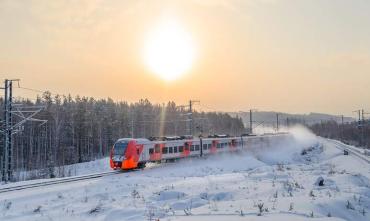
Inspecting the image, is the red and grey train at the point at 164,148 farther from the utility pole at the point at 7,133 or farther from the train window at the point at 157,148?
the utility pole at the point at 7,133

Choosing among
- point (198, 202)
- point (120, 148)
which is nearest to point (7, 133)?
point (120, 148)

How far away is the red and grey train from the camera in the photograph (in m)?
34.4

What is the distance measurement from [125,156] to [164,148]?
735cm

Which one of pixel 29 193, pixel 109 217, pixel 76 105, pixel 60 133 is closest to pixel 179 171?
pixel 29 193

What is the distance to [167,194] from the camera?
16.9 metres

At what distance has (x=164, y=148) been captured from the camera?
40938 mm

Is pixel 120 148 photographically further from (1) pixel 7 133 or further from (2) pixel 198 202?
(2) pixel 198 202

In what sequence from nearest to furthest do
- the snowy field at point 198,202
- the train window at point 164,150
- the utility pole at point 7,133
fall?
the snowy field at point 198,202
the utility pole at point 7,133
the train window at point 164,150

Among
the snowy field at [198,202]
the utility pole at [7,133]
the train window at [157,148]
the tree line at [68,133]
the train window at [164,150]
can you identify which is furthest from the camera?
the tree line at [68,133]

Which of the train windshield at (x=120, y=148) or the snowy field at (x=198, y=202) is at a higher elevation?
the train windshield at (x=120, y=148)

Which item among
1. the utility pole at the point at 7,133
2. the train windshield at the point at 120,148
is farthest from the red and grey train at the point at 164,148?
the utility pole at the point at 7,133

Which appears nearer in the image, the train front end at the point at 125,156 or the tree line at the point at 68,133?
the train front end at the point at 125,156

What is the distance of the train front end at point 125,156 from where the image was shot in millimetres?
34156

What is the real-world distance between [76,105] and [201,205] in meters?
72.8
